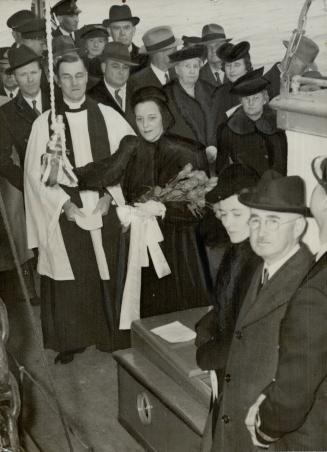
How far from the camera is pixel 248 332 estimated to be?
128 inches

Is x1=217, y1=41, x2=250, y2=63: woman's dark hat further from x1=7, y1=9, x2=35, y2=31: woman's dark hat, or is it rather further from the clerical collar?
x1=7, y1=9, x2=35, y2=31: woman's dark hat

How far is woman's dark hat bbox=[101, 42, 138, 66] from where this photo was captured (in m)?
4.23

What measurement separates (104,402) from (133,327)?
2.23ft

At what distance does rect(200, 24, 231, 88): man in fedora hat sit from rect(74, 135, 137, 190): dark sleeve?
54cm

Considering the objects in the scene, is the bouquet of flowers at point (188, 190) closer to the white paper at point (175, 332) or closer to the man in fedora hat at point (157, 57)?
the man in fedora hat at point (157, 57)

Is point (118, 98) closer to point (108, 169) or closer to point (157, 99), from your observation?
point (157, 99)

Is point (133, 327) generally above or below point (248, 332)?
below

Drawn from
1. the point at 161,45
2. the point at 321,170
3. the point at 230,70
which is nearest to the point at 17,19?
the point at 161,45

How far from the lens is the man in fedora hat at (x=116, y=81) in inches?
167

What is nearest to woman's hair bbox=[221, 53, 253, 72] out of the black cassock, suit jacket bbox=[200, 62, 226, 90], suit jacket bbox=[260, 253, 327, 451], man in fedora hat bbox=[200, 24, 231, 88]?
man in fedora hat bbox=[200, 24, 231, 88]

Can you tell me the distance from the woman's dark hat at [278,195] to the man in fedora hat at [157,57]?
1010 millimetres

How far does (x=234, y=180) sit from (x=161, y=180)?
2.60 ft

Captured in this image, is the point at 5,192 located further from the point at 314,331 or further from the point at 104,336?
the point at 314,331

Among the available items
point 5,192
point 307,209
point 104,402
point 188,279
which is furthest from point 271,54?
point 104,402
